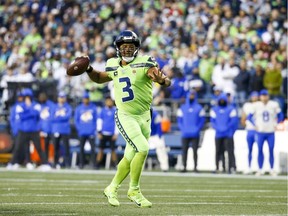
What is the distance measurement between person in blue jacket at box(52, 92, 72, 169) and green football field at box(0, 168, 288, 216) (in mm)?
3532

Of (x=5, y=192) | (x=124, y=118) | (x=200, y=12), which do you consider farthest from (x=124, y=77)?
(x=200, y=12)

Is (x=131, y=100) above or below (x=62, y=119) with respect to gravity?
above

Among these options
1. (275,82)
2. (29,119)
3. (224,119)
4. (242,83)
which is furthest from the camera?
(242,83)

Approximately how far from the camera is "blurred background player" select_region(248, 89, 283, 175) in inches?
729

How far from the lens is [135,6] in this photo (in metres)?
25.5

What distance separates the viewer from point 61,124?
19.9 m

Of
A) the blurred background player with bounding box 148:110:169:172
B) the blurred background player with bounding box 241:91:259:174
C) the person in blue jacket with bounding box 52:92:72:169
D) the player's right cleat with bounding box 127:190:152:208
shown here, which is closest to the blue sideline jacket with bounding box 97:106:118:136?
the person in blue jacket with bounding box 52:92:72:169

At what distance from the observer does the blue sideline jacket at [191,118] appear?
19172 millimetres

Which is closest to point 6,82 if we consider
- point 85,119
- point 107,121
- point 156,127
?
point 85,119

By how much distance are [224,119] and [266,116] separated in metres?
0.85

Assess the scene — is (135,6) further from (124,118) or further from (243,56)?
(124,118)

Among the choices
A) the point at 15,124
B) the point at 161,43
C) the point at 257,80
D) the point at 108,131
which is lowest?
the point at 108,131

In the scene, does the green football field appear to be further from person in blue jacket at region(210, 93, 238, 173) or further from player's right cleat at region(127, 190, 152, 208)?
person in blue jacket at region(210, 93, 238, 173)

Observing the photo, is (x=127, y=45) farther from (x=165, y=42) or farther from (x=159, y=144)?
(x=165, y=42)
